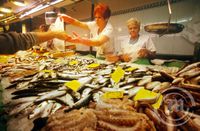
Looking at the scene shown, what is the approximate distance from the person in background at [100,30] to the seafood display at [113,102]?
96cm

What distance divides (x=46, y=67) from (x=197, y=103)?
2.88m

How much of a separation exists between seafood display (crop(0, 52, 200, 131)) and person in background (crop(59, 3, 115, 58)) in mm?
961

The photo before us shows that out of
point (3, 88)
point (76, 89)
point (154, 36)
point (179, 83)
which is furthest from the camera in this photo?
point (154, 36)

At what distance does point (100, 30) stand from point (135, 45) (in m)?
0.96

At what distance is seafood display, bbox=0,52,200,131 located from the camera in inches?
52.4

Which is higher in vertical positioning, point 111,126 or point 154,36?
point 154,36

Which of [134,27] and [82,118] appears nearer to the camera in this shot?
[82,118]

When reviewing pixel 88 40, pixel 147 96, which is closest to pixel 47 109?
pixel 147 96

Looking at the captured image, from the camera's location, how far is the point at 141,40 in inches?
167

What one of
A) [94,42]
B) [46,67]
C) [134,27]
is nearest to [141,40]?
[134,27]

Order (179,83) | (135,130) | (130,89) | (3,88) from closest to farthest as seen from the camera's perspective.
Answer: (135,130) → (179,83) → (130,89) → (3,88)

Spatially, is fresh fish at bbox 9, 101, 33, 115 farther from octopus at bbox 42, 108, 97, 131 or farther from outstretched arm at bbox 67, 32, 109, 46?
outstretched arm at bbox 67, 32, 109, 46

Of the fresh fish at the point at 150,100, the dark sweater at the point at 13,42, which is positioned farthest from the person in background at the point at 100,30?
the fresh fish at the point at 150,100

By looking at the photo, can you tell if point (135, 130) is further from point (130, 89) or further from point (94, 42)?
point (94, 42)
